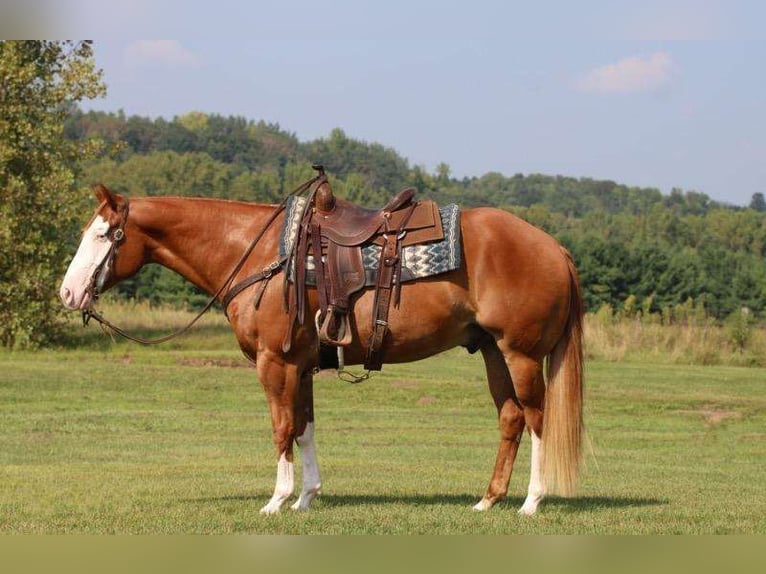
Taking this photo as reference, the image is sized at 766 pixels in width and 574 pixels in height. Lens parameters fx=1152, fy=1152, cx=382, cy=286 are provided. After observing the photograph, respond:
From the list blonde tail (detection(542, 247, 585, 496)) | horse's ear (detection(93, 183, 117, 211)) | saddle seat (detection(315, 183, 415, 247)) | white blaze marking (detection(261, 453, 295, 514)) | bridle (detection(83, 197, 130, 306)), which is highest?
horse's ear (detection(93, 183, 117, 211))

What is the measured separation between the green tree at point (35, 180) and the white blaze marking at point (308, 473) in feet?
64.9

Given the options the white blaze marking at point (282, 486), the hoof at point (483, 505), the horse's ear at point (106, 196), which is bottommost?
A: the hoof at point (483, 505)

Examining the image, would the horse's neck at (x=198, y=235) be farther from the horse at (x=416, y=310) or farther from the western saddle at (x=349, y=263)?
the western saddle at (x=349, y=263)

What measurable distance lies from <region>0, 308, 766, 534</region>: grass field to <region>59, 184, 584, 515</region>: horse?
1.63ft

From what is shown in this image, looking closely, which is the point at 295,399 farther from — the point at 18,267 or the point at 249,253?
the point at 18,267

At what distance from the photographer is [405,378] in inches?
902

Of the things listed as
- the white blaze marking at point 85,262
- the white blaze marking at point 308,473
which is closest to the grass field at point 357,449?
the white blaze marking at point 308,473

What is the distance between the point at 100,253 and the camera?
28.5ft

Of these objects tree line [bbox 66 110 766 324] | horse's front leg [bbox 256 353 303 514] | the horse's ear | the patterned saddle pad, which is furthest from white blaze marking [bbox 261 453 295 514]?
tree line [bbox 66 110 766 324]

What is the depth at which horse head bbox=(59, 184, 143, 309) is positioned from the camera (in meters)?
8.65

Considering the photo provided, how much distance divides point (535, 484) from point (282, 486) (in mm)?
1879

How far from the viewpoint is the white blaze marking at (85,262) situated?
28.3ft

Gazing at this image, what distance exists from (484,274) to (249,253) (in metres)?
1.80

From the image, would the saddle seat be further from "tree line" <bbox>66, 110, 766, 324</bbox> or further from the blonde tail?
"tree line" <bbox>66, 110, 766, 324</bbox>
